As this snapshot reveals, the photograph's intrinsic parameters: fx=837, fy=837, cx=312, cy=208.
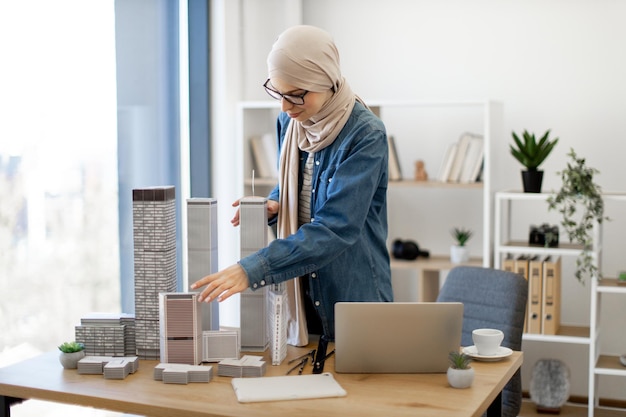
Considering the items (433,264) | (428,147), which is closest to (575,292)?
(433,264)

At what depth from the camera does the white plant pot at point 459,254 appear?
443 cm

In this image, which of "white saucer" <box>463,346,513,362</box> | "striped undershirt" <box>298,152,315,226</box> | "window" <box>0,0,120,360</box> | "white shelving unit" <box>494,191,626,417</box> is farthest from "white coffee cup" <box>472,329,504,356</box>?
"white shelving unit" <box>494,191,626,417</box>

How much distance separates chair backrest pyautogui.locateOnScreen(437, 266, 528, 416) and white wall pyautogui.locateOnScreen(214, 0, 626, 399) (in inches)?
55.9

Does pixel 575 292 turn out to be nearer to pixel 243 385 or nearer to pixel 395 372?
pixel 395 372

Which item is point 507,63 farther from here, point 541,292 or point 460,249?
point 541,292

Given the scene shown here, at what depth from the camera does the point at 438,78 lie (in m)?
4.73

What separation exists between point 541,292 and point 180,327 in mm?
2519

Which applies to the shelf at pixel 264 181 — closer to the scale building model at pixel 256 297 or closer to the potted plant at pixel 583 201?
the potted plant at pixel 583 201

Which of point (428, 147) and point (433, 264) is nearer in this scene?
point (433, 264)

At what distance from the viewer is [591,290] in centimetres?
420

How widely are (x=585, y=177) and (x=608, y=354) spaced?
1.10m

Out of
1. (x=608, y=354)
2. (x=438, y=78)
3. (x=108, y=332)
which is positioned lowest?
(x=608, y=354)

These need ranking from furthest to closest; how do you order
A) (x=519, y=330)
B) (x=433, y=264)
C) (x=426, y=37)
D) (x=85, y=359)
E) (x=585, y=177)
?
(x=426, y=37) → (x=433, y=264) → (x=585, y=177) → (x=519, y=330) → (x=85, y=359)

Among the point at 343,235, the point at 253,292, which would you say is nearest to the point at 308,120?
the point at 343,235
